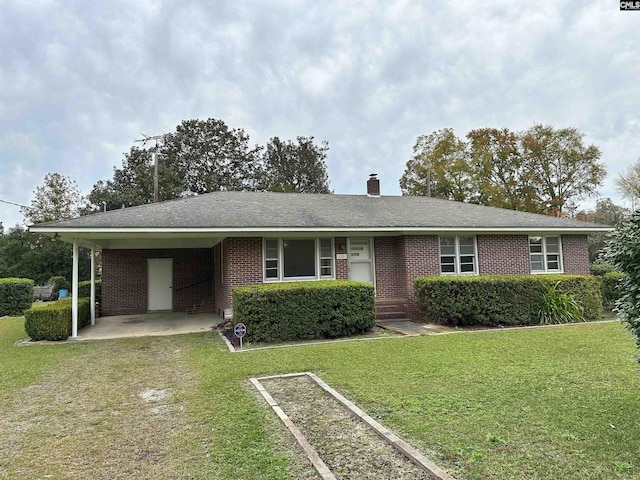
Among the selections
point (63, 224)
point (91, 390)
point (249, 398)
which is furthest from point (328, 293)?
point (63, 224)

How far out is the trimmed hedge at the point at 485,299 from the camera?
10.5m

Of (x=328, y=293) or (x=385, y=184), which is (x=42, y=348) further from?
(x=385, y=184)

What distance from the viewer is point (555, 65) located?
600 inches

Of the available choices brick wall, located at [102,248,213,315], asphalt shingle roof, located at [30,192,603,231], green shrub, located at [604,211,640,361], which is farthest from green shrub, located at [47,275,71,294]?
green shrub, located at [604,211,640,361]

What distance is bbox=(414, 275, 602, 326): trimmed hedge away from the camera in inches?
414

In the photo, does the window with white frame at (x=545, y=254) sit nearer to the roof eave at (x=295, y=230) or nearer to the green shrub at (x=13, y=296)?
the roof eave at (x=295, y=230)

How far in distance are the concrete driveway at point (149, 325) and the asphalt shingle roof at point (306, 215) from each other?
299 cm

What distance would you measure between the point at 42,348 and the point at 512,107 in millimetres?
22979

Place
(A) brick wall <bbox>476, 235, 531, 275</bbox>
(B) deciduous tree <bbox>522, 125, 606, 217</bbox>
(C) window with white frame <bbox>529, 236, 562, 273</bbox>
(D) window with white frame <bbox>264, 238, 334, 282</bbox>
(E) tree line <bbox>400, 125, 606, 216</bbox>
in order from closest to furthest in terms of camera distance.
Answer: (D) window with white frame <bbox>264, 238, 334, 282</bbox> < (A) brick wall <bbox>476, 235, 531, 275</bbox> < (C) window with white frame <bbox>529, 236, 562, 273</bbox> < (B) deciduous tree <bbox>522, 125, 606, 217</bbox> < (E) tree line <bbox>400, 125, 606, 216</bbox>

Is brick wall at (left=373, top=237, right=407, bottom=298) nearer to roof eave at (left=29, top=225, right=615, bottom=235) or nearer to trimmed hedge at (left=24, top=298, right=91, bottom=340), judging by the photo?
roof eave at (left=29, top=225, right=615, bottom=235)

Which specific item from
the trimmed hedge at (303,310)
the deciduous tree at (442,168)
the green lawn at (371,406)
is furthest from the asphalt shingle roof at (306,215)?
the deciduous tree at (442,168)

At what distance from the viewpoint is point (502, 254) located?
1326 centimetres

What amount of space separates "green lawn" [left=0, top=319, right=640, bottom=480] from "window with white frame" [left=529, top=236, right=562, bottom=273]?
5489 mm

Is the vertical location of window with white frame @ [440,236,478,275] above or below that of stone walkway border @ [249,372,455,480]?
above
